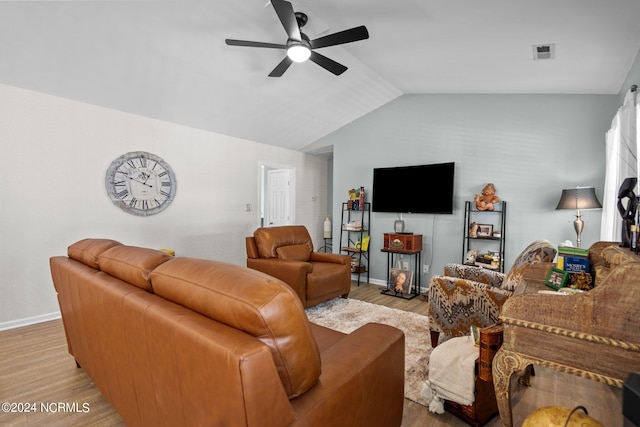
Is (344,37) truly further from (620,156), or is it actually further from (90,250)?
(620,156)

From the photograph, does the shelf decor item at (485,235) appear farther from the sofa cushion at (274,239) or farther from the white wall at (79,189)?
the white wall at (79,189)

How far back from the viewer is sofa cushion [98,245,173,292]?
127cm

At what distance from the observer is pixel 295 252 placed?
397cm

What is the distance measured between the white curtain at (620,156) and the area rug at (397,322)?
1.88 metres

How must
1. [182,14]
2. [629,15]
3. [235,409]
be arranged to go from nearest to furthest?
[235,409]
[629,15]
[182,14]

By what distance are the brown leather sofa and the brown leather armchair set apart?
6.45 ft

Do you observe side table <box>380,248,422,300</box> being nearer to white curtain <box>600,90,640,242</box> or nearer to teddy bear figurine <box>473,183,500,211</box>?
teddy bear figurine <box>473,183,500,211</box>

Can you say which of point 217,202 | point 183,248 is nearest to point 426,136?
point 217,202

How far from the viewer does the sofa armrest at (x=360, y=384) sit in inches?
37.3

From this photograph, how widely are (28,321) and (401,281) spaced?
170 inches

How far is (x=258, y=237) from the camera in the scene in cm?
386

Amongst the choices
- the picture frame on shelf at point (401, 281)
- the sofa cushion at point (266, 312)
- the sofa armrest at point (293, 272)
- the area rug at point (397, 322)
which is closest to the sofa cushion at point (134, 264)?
the sofa cushion at point (266, 312)

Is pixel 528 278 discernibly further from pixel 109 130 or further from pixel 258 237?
pixel 109 130

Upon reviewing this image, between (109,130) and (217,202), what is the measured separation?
1.71 metres
